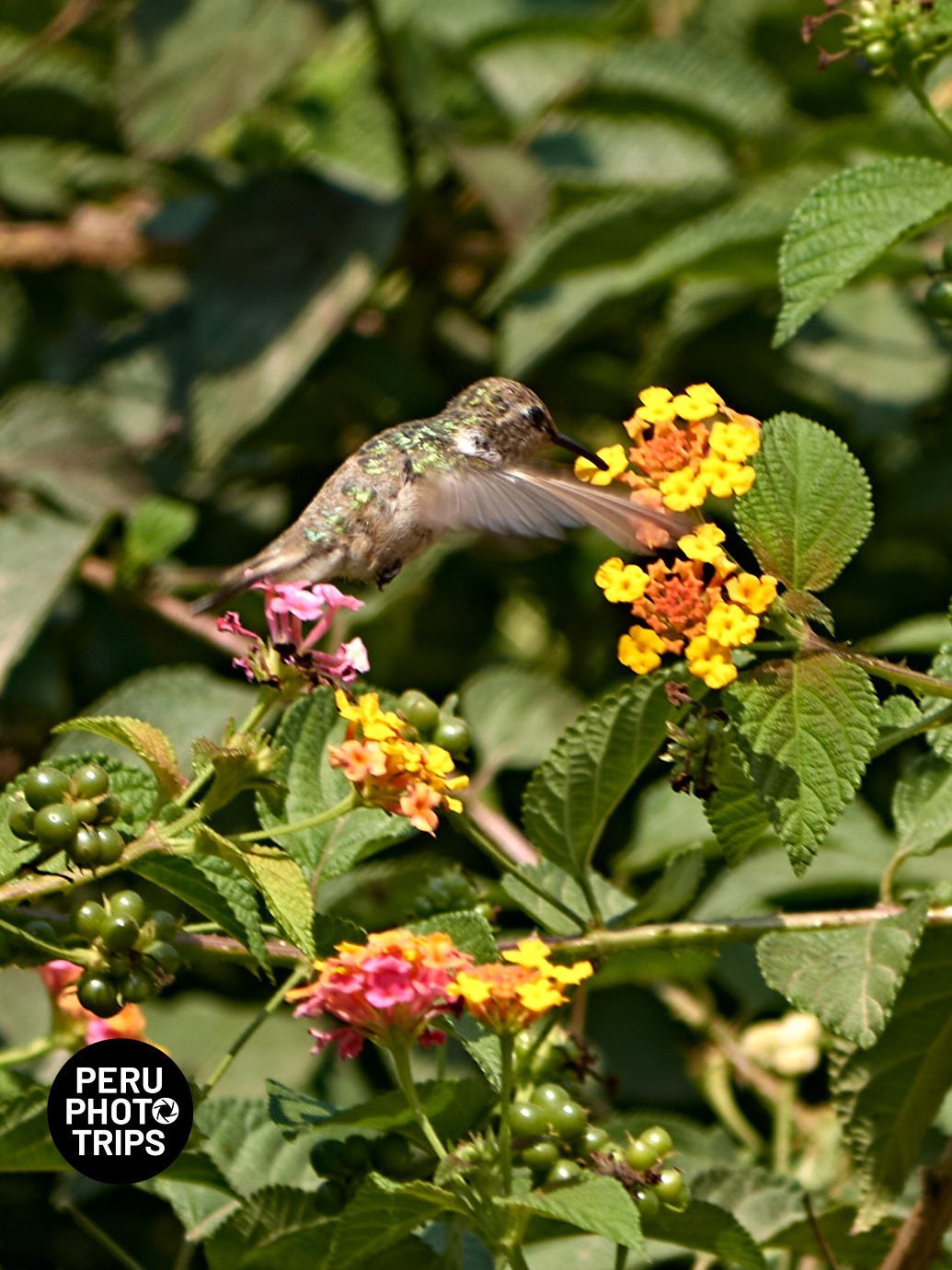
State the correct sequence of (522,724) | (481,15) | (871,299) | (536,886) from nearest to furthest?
(536,886)
(522,724)
(871,299)
(481,15)

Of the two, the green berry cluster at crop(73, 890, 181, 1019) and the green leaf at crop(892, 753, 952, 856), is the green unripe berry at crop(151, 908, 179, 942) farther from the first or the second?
the green leaf at crop(892, 753, 952, 856)

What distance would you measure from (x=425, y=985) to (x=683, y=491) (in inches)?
14.6

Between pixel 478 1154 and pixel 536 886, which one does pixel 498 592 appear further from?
pixel 478 1154

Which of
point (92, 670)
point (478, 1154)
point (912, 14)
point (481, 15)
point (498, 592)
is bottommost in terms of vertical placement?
point (498, 592)

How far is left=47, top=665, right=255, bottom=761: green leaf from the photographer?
1761 mm

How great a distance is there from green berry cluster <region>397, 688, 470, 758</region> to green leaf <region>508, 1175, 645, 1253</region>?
32 cm

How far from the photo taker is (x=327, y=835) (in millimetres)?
1316

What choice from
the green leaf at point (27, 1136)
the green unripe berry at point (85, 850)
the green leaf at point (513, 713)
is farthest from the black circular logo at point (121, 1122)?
the green leaf at point (513, 713)

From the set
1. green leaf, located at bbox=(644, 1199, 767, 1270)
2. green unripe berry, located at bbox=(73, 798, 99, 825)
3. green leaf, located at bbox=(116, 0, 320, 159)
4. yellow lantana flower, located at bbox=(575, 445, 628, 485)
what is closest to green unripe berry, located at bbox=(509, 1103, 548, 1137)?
green leaf, located at bbox=(644, 1199, 767, 1270)

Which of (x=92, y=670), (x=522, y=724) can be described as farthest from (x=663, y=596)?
(x=92, y=670)

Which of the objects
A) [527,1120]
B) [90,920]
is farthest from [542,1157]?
[90,920]

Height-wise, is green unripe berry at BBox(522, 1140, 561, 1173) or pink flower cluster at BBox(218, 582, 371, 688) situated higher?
pink flower cluster at BBox(218, 582, 371, 688)

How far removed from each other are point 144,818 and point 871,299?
5.25 feet

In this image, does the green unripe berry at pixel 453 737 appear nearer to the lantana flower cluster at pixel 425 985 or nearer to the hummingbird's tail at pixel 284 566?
the lantana flower cluster at pixel 425 985
